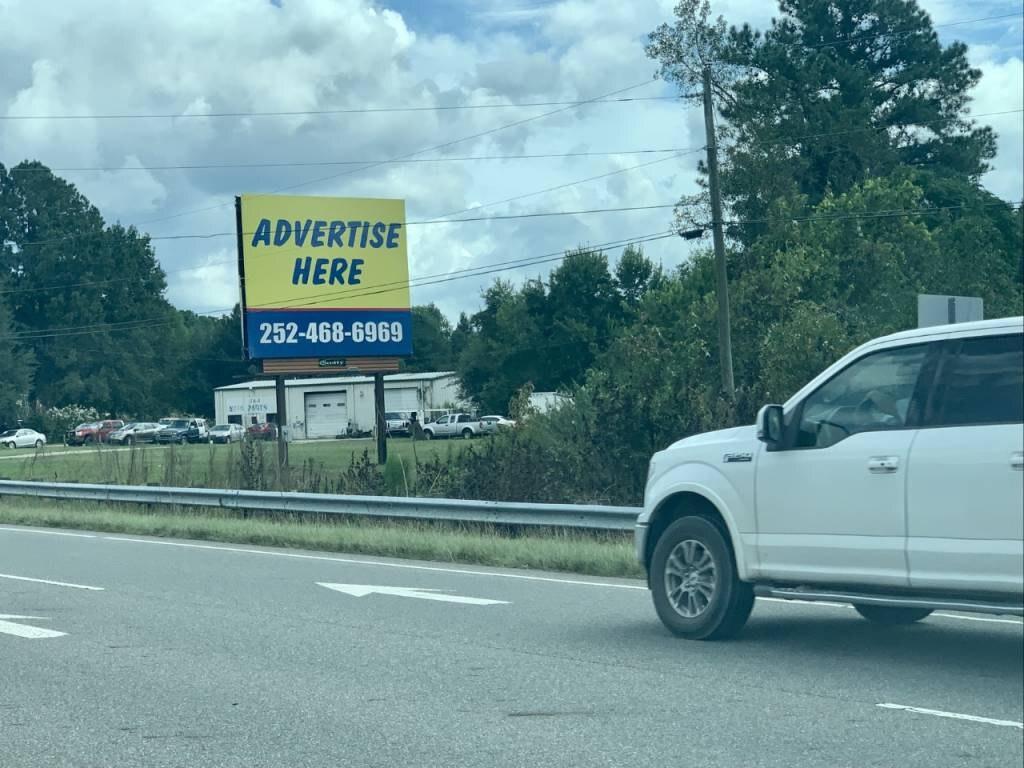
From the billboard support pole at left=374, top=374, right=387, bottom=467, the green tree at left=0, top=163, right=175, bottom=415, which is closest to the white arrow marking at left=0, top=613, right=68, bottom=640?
the billboard support pole at left=374, top=374, right=387, bottom=467

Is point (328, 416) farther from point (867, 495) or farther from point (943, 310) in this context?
point (867, 495)

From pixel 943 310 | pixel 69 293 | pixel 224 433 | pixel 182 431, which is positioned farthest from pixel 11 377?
pixel 943 310

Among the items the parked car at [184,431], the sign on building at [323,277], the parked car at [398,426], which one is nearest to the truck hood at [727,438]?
the sign on building at [323,277]

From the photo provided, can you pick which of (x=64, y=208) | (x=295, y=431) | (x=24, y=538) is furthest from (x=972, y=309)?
(x=64, y=208)

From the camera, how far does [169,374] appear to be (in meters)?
115

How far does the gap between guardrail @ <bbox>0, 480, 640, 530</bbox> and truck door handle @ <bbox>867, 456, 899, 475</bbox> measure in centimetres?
655

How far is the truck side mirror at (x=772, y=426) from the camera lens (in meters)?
9.10

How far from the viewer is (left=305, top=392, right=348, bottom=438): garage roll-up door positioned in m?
93.4

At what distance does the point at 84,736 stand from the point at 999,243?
6664 centimetres

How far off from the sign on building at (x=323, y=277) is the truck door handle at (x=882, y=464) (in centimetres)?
3349

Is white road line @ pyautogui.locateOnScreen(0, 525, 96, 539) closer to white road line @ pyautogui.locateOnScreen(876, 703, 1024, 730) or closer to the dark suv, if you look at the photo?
white road line @ pyautogui.locateOnScreen(876, 703, 1024, 730)

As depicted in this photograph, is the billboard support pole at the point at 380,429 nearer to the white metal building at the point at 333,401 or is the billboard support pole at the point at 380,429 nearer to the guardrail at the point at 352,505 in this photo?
the guardrail at the point at 352,505

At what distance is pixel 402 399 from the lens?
97.9 meters

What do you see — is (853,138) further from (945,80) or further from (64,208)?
(64,208)
